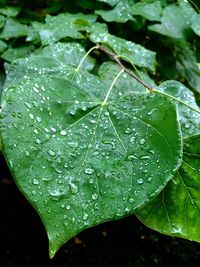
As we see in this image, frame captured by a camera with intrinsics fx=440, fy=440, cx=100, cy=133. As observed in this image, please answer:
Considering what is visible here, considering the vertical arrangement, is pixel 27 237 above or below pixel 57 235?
below

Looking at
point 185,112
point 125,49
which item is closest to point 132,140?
point 185,112

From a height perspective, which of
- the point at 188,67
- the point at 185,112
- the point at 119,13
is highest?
the point at 185,112

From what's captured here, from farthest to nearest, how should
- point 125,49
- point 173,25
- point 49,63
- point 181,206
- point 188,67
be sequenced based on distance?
point 188,67 < point 173,25 < point 125,49 < point 49,63 < point 181,206

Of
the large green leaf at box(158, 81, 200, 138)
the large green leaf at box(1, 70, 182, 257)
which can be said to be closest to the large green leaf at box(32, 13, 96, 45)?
the large green leaf at box(158, 81, 200, 138)

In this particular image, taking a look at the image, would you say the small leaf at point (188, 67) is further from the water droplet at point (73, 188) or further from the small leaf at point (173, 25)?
the water droplet at point (73, 188)

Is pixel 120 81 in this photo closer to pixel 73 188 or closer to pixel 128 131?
pixel 128 131

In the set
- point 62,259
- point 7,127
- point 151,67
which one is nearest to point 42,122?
point 7,127

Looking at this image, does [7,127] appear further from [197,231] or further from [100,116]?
[197,231]
